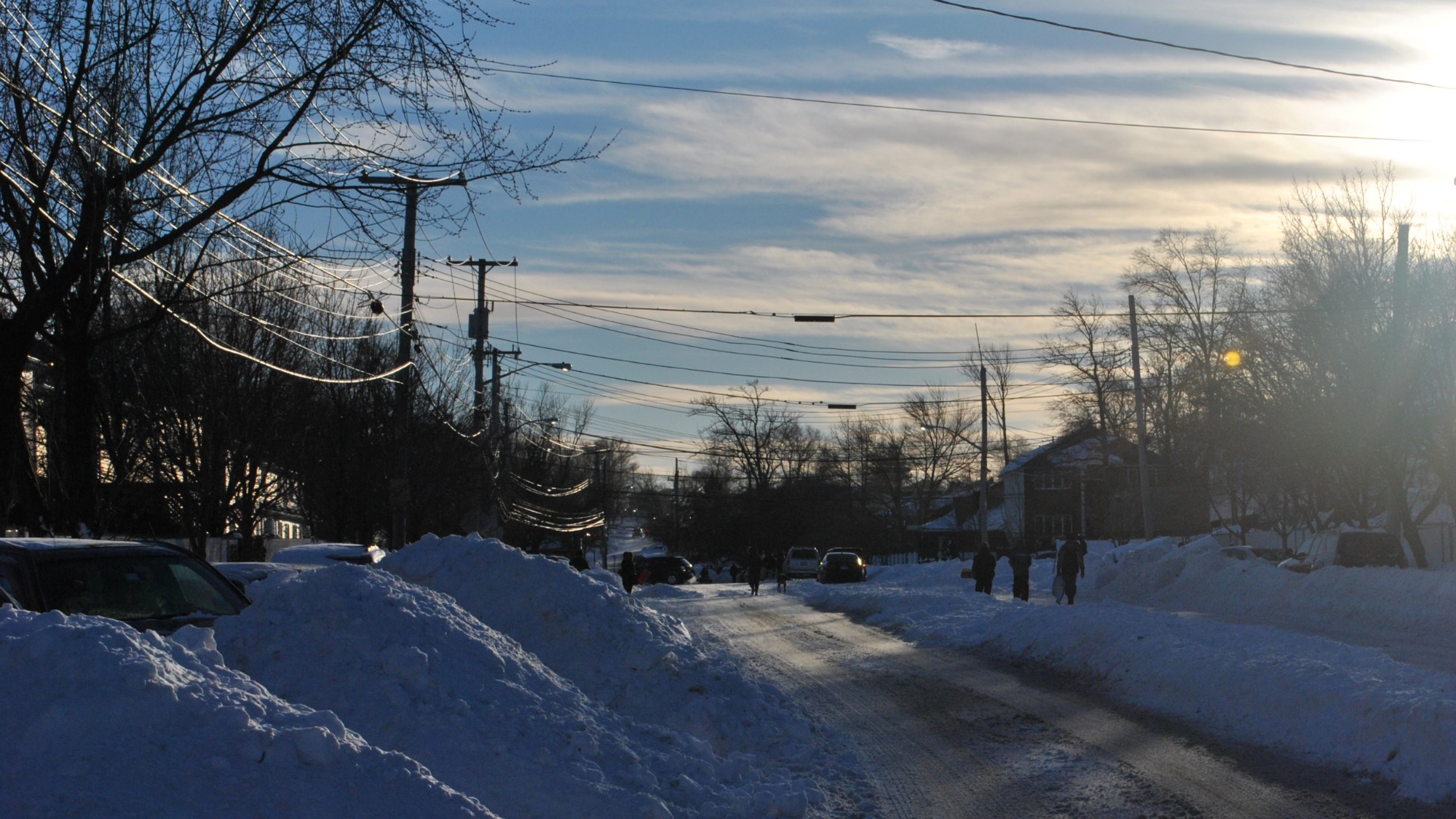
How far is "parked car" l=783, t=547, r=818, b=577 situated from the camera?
178 feet

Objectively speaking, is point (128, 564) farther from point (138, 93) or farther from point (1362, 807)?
point (1362, 807)

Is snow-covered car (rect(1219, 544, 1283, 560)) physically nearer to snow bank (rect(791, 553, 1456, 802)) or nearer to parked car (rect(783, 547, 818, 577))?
snow bank (rect(791, 553, 1456, 802))

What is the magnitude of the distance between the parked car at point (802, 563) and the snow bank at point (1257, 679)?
32.0 meters

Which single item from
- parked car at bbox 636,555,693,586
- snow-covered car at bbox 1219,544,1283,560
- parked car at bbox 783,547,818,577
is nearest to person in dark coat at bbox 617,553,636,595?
snow-covered car at bbox 1219,544,1283,560

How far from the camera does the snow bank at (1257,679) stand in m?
Answer: 8.37

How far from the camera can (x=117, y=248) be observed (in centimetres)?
1211

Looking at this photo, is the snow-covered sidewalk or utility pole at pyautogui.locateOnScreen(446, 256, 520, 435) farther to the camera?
utility pole at pyautogui.locateOnScreen(446, 256, 520, 435)

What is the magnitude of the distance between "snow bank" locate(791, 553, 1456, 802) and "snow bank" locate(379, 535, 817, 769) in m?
3.88

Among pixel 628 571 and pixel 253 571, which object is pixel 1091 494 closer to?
pixel 628 571

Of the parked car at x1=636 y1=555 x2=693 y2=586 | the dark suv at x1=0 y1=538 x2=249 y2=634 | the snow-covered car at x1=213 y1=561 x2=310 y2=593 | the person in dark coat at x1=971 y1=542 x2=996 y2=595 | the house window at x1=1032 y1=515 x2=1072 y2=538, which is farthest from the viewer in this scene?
the house window at x1=1032 y1=515 x2=1072 y2=538

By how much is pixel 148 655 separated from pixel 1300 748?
818 centimetres

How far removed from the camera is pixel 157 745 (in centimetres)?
431

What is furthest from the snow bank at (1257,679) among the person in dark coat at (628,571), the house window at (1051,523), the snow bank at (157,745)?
the house window at (1051,523)

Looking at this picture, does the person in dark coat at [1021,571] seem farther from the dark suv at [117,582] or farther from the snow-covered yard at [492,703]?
the dark suv at [117,582]
